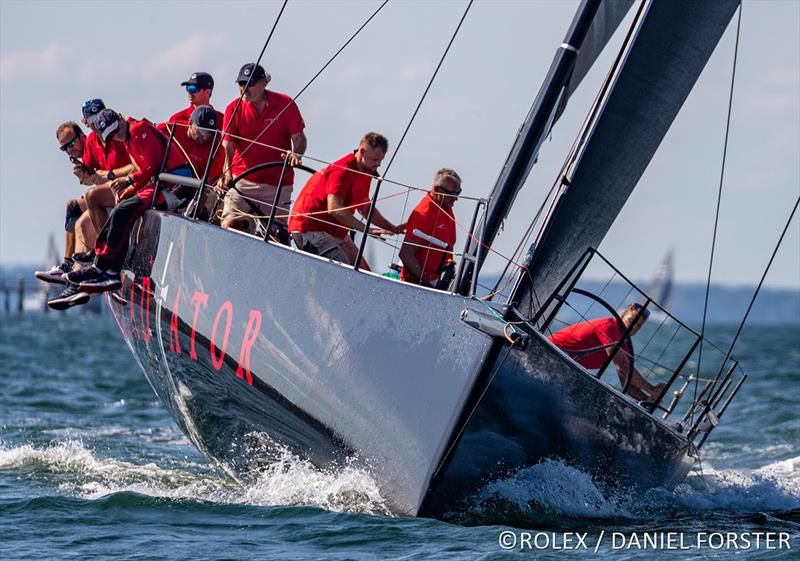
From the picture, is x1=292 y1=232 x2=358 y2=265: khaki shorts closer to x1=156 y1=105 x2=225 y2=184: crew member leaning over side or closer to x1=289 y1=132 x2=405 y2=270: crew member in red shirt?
x1=289 y1=132 x2=405 y2=270: crew member in red shirt

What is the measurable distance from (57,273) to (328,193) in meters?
2.54

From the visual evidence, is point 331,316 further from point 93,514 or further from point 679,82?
point 679,82

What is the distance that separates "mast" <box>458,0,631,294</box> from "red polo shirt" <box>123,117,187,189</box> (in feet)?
8.79

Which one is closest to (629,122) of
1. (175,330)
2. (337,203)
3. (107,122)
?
(337,203)

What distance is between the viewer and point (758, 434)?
40.9ft

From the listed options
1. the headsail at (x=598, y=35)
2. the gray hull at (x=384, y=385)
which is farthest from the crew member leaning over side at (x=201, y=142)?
the headsail at (x=598, y=35)

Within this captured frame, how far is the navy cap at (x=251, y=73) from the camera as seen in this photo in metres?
7.50

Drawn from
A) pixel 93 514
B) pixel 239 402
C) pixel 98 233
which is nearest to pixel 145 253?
pixel 98 233

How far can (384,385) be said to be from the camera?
5965 millimetres

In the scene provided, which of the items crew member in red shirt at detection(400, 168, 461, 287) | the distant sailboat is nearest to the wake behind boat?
crew member in red shirt at detection(400, 168, 461, 287)

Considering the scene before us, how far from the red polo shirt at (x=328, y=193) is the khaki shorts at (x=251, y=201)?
19.6 inches

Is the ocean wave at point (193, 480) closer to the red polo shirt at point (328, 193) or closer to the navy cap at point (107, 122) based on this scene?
the red polo shirt at point (328, 193)

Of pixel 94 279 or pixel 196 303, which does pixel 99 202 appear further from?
pixel 196 303

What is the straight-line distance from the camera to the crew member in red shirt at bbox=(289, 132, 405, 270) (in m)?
6.57
